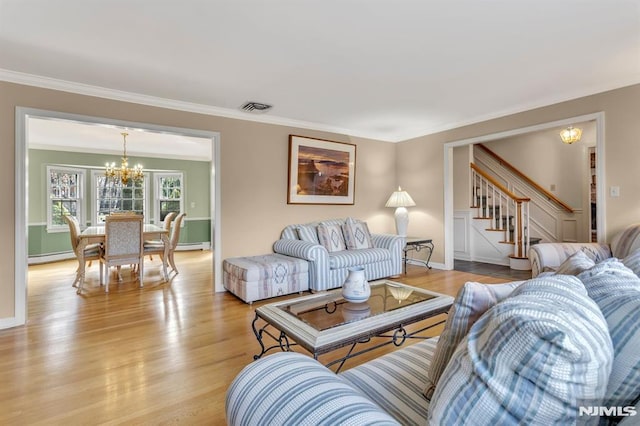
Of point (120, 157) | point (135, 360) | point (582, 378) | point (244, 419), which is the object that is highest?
point (120, 157)

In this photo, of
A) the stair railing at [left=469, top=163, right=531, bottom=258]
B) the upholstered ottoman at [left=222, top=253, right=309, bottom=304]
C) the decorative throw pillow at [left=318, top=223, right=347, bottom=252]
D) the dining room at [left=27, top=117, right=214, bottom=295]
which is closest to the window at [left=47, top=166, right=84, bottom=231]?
the dining room at [left=27, top=117, right=214, bottom=295]

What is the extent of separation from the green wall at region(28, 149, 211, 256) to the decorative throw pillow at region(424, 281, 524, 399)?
7.51 metres

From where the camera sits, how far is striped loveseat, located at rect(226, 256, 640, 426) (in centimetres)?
54

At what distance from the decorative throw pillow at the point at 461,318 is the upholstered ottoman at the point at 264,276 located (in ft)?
8.65

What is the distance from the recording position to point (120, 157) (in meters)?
6.90

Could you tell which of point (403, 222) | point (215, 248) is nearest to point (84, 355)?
point (215, 248)

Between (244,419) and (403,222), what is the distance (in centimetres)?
448

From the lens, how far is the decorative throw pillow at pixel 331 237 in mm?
4234

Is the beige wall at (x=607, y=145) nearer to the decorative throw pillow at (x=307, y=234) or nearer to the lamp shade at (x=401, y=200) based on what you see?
the lamp shade at (x=401, y=200)

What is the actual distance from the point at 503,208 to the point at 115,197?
807cm

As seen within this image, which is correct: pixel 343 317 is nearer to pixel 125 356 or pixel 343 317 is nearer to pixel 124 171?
pixel 125 356

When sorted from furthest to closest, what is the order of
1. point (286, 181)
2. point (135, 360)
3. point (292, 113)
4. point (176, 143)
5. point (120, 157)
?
point (120, 157), point (176, 143), point (286, 181), point (292, 113), point (135, 360)

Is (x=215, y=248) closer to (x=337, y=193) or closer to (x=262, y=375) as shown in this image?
(x=337, y=193)

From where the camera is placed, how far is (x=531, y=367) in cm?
55
